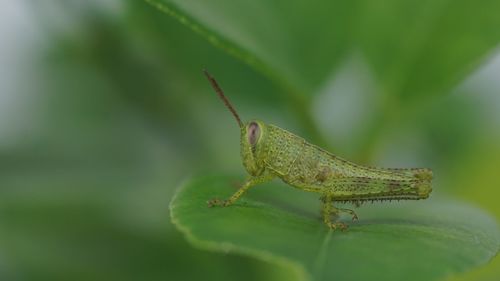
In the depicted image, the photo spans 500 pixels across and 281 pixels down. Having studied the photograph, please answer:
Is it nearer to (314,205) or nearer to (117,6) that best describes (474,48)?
(314,205)

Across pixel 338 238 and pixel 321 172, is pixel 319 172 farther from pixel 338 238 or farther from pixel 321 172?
pixel 338 238

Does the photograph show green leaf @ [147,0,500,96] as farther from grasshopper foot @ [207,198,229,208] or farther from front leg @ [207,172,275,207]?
grasshopper foot @ [207,198,229,208]

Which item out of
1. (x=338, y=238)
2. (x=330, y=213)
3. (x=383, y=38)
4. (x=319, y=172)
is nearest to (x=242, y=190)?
(x=330, y=213)

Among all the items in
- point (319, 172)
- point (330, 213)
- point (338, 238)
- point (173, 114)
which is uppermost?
point (173, 114)

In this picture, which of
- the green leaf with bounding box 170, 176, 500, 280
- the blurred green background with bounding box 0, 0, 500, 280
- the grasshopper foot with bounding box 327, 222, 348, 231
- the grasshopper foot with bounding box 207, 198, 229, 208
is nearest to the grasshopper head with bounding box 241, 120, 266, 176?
the blurred green background with bounding box 0, 0, 500, 280

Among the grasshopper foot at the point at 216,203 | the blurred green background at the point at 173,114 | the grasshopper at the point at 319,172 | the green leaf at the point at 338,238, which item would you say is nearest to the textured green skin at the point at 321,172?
the grasshopper at the point at 319,172

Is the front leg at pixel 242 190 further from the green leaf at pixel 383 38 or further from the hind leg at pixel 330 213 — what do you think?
the green leaf at pixel 383 38

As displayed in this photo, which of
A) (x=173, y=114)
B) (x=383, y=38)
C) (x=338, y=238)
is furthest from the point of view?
(x=173, y=114)
